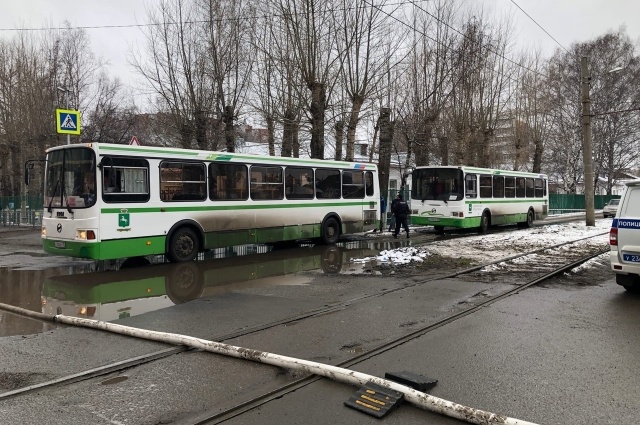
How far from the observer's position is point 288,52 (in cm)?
2064

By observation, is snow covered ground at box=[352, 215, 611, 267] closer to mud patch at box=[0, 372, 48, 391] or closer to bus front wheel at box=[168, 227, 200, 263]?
bus front wheel at box=[168, 227, 200, 263]

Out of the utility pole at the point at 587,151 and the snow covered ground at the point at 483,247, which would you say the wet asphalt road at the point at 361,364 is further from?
Result: the utility pole at the point at 587,151

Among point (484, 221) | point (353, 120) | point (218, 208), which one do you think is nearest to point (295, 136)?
point (353, 120)

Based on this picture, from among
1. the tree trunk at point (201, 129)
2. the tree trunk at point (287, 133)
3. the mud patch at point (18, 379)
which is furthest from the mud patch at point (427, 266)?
the tree trunk at point (201, 129)

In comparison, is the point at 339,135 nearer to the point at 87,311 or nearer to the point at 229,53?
the point at 229,53

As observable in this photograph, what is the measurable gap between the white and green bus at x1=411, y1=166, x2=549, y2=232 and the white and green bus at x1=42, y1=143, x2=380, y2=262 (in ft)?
17.5

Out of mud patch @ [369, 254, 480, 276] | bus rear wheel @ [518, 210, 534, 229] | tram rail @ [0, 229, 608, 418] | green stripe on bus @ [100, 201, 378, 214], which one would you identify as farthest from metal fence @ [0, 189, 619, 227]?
tram rail @ [0, 229, 608, 418]

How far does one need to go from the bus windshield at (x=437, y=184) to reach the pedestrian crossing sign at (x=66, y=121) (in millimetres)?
12867

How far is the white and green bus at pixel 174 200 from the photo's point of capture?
10.8 metres

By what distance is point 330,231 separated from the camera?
17031mm

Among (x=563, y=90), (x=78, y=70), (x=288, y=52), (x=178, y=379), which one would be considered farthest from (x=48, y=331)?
(x=563, y=90)

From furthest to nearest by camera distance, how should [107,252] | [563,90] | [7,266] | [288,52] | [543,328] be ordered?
1. [563,90]
2. [288,52]
3. [7,266]
4. [107,252]
5. [543,328]

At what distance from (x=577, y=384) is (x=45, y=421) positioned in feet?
14.7

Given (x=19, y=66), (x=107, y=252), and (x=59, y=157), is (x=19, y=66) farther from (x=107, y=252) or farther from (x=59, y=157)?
(x=107, y=252)
